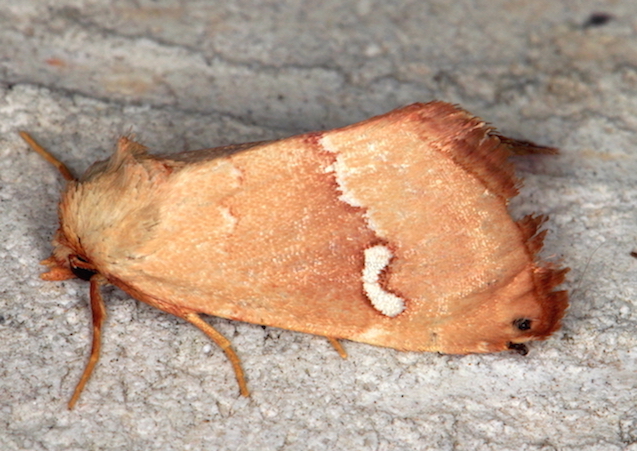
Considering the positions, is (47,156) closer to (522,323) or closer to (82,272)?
(82,272)

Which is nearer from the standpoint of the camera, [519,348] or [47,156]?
[519,348]

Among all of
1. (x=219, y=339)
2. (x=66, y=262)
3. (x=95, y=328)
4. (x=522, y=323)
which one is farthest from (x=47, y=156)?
(x=522, y=323)

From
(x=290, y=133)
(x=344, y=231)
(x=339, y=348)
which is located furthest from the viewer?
(x=290, y=133)

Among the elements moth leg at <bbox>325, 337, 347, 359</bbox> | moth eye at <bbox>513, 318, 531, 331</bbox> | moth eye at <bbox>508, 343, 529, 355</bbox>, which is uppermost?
moth eye at <bbox>513, 318, 531, 331</bbox>

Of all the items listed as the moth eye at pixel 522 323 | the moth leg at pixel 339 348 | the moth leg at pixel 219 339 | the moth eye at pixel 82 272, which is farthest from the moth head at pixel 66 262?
the moth eye at pixel 522 323

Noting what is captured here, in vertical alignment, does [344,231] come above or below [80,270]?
above

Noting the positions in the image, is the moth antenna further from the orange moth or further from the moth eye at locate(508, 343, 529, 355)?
the moth eye at locate(508, 343, 529, 355)

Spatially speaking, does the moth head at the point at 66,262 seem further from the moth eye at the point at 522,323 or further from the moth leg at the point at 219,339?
the moth eye at the point at 522,323

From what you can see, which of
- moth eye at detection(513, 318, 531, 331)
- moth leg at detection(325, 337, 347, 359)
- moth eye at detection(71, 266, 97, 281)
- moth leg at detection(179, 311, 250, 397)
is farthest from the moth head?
moth eye at detection(513, 318, 531, 331)
